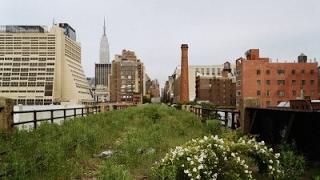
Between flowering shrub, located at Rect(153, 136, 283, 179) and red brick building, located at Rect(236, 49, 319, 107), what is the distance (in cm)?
10640

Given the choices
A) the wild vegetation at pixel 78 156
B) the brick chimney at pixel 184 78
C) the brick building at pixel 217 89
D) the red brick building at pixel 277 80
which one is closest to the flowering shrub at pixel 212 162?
the wild vegetation at pixel 78 156

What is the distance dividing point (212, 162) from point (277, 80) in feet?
363

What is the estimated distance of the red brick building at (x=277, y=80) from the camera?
113625 millimetres

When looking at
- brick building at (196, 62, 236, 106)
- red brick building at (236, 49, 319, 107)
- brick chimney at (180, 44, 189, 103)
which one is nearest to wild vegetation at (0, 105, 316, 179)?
brick chimney at (180, 44, 189, 103)

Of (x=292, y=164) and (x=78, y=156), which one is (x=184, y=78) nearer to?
(x=78, y=156)

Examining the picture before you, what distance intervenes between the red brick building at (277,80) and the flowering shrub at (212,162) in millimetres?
106403

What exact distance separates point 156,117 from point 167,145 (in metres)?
13.9

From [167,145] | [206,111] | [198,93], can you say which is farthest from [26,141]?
[198,93]

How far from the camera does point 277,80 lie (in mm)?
114312

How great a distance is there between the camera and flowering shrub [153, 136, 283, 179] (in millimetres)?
7883

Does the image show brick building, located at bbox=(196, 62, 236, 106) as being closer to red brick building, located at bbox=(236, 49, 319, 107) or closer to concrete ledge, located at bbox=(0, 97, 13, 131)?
red brick building, located at bbox=(236, 49, 319, 107)

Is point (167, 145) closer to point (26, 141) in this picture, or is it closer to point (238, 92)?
point (26, 141)

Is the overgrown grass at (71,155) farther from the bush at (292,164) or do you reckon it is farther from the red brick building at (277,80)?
the red brick building at (277,80)

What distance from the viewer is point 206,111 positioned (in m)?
26.6
